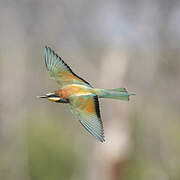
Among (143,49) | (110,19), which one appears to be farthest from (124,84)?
(110,19)

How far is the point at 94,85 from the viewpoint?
15.5 feet

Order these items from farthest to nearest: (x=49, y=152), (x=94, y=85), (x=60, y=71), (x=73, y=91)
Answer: (x=94, y=85) < (x=49, y=152) < (x=60, y=71) < (x=73, y=91)

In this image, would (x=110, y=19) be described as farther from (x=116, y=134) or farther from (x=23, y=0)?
(x=116, y=134)

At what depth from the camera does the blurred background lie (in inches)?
169

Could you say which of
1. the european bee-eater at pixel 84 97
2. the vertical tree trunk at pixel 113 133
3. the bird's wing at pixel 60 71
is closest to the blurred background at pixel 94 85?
the vertical tree trunk at pixel 113 133

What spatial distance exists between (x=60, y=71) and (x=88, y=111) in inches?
5.2

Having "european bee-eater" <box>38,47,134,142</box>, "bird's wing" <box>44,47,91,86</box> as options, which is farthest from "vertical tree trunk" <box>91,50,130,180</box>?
"european bee-eater" <box>38,47,134,142</box>

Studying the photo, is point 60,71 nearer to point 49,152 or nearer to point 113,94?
point 113,94

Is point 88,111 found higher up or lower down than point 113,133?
higher up

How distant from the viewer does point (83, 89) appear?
80 cm

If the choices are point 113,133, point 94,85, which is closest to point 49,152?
point 113,133

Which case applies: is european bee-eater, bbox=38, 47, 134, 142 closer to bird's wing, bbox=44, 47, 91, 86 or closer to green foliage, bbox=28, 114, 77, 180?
bird's wing, bbox=44, 47, 91, 86

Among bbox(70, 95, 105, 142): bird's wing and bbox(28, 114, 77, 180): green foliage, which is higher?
bbox(70, 95, 105, 142): bird's wing

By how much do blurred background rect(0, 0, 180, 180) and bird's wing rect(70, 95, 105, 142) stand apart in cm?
322
